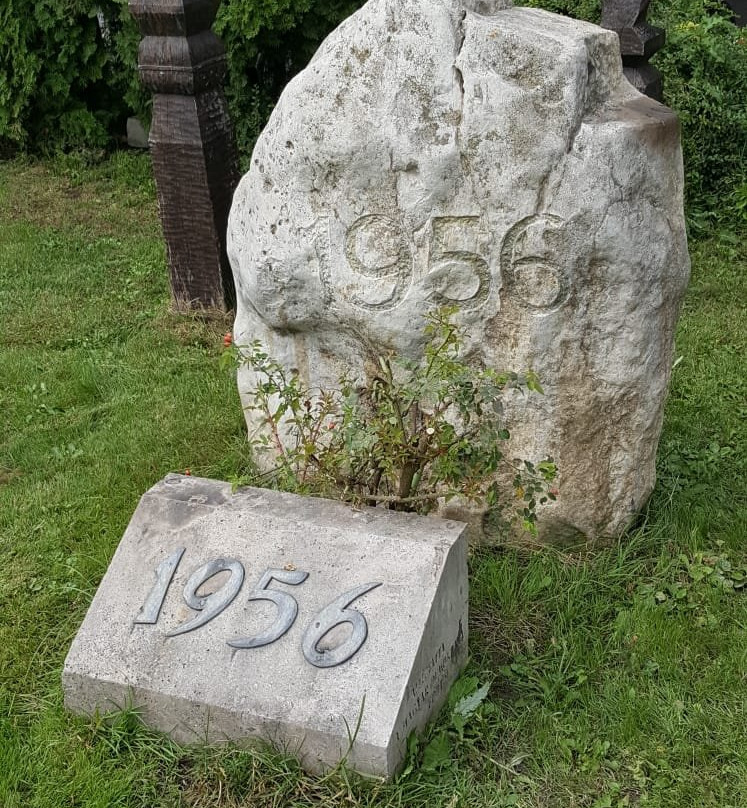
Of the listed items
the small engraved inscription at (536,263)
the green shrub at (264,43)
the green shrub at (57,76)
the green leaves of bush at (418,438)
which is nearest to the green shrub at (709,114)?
the green shrub at (264,43)

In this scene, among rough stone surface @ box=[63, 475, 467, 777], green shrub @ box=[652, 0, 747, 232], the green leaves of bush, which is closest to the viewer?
rough stone surface @ box=[63, 475, 467, 777]

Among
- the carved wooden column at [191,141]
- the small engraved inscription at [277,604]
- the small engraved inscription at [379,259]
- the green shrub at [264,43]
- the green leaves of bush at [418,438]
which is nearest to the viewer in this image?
the small engraved inscription at [277,604]

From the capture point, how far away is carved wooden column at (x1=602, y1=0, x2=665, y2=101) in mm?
5832

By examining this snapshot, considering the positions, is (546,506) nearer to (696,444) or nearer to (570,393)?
(570,393)

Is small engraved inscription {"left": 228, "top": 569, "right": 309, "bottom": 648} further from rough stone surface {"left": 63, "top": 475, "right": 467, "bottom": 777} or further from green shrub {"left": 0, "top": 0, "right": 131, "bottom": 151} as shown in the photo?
green shrub {"left": 0, "top": 0, "right": 131, "bottom": 151}

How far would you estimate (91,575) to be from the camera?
11.6 ft

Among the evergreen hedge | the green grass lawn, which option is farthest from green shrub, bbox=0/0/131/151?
the green grass lawn

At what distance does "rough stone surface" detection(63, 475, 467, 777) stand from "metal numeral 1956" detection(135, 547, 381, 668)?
0.01 metres

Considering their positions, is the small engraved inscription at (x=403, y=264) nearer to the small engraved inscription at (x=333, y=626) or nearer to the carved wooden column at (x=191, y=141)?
the small engraved inscription at (x=333, y=626)

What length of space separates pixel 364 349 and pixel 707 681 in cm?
142

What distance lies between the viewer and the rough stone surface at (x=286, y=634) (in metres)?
2.57

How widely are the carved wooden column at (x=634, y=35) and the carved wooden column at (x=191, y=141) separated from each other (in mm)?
2177

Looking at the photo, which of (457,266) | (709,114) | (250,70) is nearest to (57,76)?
(250,70)

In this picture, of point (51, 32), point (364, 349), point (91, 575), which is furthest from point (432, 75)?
point (51, 32)
